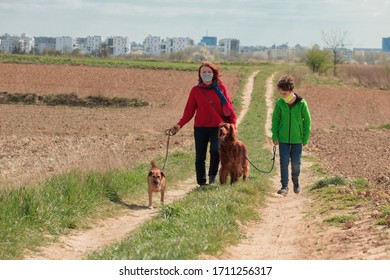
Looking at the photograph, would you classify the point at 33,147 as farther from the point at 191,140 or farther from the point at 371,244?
the point at 371,244

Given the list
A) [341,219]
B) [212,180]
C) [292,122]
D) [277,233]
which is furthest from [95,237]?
[292,122]

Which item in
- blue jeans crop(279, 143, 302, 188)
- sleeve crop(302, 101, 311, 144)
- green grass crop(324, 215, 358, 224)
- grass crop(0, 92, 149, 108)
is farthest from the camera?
grass crop(0, 92, 149, 108)

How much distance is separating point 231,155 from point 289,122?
1183mm

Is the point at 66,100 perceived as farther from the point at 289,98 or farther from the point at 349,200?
the point at 349,200

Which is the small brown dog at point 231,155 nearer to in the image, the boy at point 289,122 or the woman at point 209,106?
the woman at point 209,106

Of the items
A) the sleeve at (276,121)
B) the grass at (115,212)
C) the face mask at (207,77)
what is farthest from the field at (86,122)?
the sleeve at (276,121)

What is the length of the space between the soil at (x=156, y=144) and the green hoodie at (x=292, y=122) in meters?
1.13

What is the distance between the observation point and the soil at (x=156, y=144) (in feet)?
28.6

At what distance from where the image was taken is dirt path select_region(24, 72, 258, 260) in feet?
28.3

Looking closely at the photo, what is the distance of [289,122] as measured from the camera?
475 inches

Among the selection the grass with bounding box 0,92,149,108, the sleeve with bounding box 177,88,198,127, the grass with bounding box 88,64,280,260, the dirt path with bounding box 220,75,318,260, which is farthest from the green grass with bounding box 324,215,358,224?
the grass with bounding box 0,92,149,108

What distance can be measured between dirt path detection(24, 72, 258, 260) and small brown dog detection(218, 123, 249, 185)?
1.12 meters

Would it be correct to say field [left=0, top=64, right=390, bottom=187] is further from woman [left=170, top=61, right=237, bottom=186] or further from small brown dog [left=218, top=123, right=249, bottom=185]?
small brown dog [left=218, top=123, right=249, bottom=185]

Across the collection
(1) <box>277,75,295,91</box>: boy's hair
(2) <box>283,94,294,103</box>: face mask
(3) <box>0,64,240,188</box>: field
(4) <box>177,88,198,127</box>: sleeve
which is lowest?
(3) <box>0,64,240,188</box>: field
